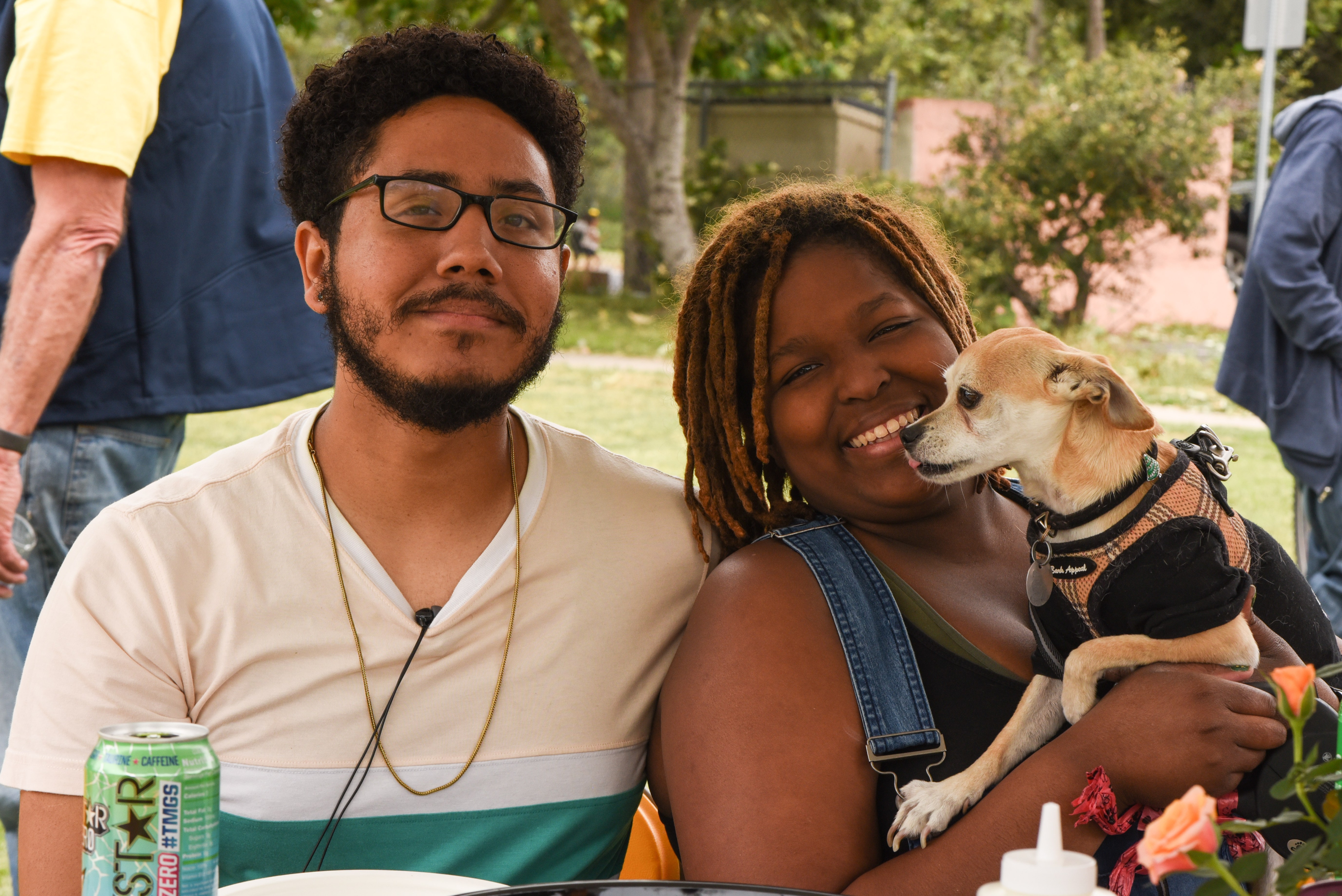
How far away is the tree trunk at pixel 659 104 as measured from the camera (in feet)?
45.8

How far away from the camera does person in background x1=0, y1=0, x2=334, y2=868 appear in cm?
240

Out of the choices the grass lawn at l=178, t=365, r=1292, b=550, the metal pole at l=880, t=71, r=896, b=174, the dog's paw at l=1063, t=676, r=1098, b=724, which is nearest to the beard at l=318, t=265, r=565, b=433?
the dog's paw at l=1063, t=676, r=1098, b=724

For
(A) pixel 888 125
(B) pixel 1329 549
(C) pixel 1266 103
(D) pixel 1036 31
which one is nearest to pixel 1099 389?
(B) pixel 1329 549

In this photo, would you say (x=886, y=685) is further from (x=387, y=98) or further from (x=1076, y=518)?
(x=387, y=98)

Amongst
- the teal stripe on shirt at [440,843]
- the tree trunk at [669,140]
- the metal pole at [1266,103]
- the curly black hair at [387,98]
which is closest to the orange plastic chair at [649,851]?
the teal stripe on shirt at [440,843]

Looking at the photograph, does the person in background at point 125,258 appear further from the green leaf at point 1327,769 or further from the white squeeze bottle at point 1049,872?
the green leaf at point 1327,769

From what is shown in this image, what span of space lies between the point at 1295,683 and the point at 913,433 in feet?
3.27

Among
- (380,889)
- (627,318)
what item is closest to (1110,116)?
(627,318)

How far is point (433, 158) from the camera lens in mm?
1888

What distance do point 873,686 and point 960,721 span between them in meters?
0.15

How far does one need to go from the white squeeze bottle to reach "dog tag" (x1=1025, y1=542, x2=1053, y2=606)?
0.91 metres

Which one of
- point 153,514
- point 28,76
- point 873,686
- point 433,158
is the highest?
point 28,76

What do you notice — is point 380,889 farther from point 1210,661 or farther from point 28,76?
point 28,76

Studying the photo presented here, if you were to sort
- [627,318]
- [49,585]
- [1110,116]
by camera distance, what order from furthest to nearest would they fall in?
[627,318] < [1110,116] < [49,585]
